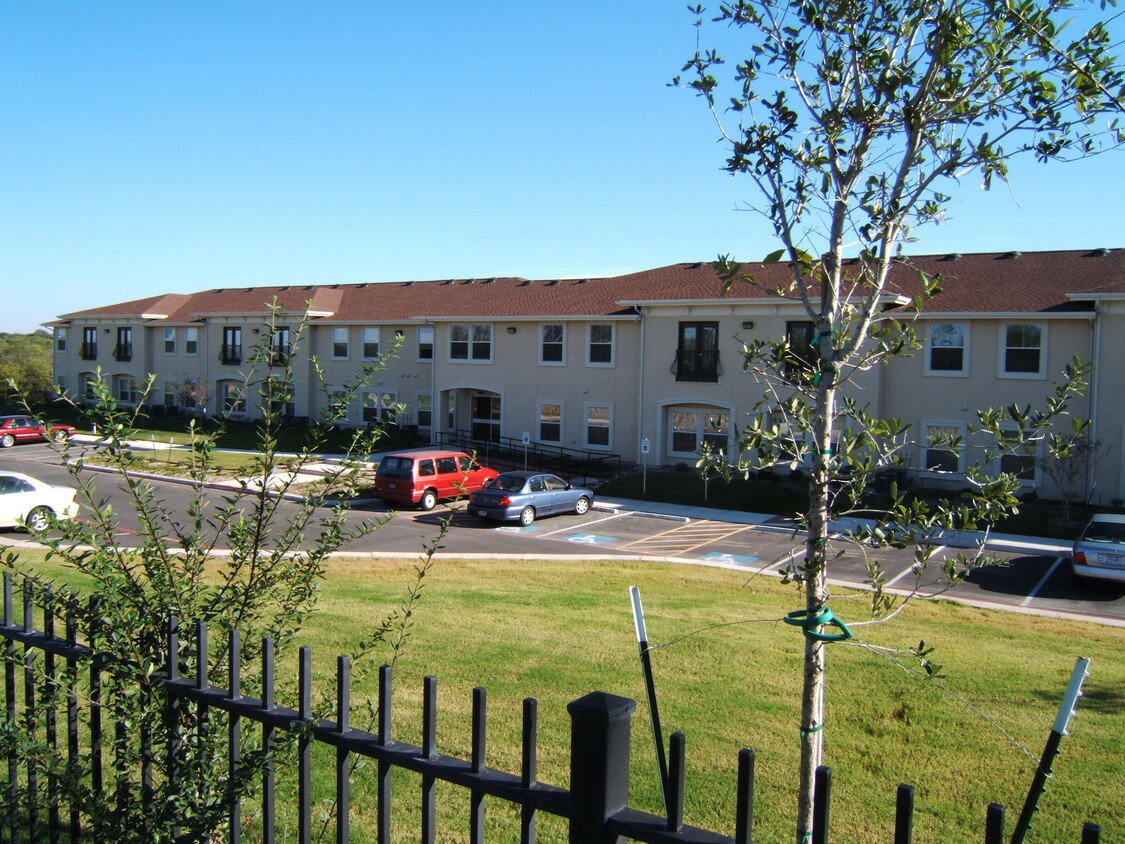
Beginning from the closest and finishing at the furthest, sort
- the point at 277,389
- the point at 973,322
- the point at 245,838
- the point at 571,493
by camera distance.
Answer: the point at 277,389
the point at 245,838
the point at 571,493
the point at 973,322

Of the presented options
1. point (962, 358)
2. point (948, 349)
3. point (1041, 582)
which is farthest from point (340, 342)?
point (1041, 582)

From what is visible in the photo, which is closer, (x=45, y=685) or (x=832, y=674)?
(x=45, y=685)

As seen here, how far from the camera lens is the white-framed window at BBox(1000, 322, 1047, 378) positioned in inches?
1121

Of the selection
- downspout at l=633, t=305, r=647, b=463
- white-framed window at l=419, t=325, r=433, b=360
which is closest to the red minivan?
downspout at l=633, t=305, r=647, b=463

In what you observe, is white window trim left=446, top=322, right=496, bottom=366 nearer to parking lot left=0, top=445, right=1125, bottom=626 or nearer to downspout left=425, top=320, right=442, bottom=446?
downspout left=425, top=320, right=442, bottom=446

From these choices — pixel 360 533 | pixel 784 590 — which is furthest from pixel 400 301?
pixel 360 533

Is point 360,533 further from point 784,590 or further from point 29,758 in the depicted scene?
point 784,590

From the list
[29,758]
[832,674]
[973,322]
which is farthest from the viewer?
[973,322]

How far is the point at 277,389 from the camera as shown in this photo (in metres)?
4.36

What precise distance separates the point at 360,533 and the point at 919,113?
10.5ft

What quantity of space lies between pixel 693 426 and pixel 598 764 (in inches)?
1266

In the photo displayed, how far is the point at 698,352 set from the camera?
34.2 m

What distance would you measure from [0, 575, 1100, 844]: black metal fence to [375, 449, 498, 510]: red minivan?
75.5 feet

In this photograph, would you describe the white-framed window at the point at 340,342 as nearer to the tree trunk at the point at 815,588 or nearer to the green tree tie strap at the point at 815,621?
the tree trunk at the point at 815,588
